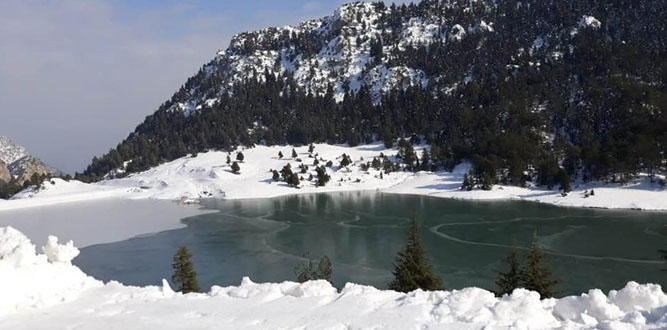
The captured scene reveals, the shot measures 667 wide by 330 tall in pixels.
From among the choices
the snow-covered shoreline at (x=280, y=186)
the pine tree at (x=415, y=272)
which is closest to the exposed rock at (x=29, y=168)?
the snow-covered shoreline at (x=280, y=186)

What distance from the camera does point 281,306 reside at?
13406mm

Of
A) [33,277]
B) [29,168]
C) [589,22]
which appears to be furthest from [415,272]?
[29,168]

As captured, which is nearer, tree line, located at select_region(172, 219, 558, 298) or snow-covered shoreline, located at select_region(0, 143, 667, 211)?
tree line, located at select_region(172, 219, 558, 298)

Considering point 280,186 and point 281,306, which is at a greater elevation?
point 280,186

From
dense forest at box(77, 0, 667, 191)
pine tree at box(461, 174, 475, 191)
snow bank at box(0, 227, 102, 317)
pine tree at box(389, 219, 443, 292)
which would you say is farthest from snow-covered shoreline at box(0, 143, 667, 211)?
snow bank at box(0, 227, 102, 317)

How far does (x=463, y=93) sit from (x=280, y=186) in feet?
196

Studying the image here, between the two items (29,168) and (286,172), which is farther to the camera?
(29,168)

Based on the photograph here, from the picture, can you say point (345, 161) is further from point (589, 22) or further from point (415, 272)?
point (589, 22)

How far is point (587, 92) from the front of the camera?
107438 millimetres

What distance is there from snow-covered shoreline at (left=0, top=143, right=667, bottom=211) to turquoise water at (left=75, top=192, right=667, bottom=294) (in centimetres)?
800

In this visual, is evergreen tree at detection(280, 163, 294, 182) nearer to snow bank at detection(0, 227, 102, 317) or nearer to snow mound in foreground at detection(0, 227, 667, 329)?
snow bank at detection(0, 227, 102, 317)

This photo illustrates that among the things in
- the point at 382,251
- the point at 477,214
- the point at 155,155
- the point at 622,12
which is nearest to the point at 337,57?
the point at 155,155

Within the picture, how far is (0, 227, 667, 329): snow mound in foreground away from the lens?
37.1ft

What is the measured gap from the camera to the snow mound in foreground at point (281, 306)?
11.3 m
